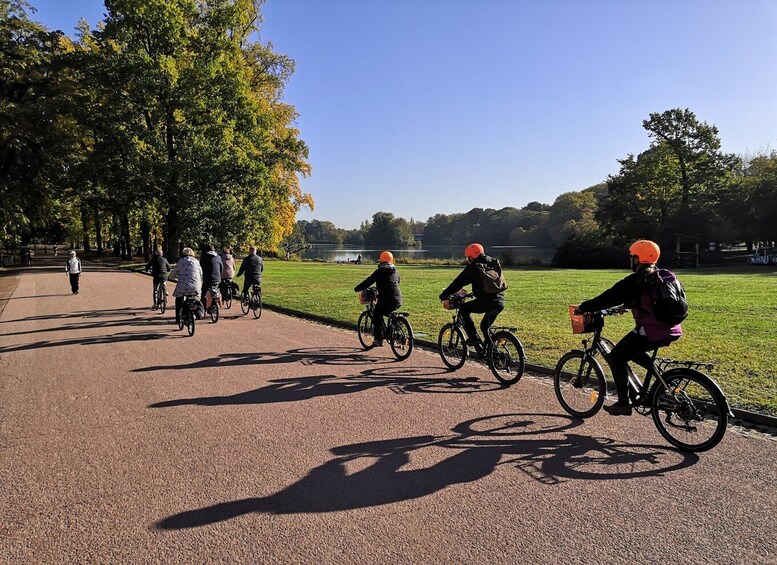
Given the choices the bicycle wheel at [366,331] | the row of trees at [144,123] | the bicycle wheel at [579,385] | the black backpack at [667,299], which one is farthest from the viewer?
the row of trees at [144,123]

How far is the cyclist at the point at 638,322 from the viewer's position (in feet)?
14.4

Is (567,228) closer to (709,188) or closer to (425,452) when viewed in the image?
(709,188)

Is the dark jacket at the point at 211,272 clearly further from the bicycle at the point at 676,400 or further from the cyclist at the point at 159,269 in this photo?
the bicycle at the point at 676,400

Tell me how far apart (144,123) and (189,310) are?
1000 inches

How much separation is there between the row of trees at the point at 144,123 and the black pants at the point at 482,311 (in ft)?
82.2

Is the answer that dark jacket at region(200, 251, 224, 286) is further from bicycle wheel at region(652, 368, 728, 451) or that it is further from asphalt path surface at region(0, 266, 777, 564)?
bicycle wheel at region(652, 368, 728, 451)

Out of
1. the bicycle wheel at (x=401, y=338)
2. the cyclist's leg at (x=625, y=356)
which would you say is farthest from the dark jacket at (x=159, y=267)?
the cyclist's leg at (x=625, y=356)

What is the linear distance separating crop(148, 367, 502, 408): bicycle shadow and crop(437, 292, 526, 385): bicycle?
0.26 meters

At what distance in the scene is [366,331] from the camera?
8.94 metres

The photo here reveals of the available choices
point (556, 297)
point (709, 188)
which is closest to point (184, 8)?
point (556, 297)

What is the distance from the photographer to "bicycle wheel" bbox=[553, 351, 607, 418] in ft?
16.7

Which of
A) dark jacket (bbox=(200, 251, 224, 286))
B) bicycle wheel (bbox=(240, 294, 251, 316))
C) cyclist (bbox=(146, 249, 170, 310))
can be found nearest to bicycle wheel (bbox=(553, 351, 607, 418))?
dark jacket (bbox=(200, 251, 224, 286))

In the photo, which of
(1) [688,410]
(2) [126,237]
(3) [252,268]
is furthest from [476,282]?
(2) [126,237]

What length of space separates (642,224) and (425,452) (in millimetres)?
53940
